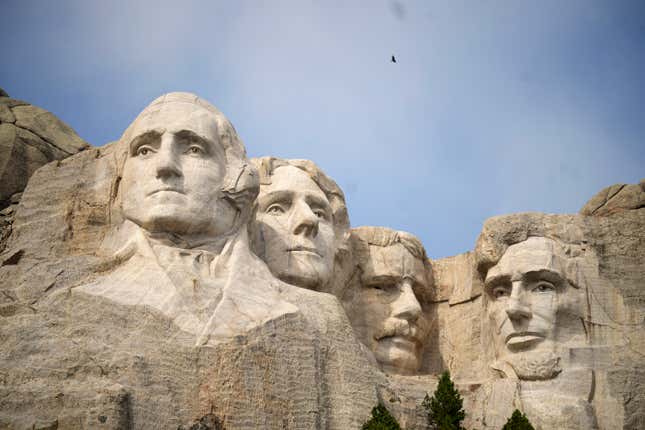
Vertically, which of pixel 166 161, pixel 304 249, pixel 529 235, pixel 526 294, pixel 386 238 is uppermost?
pixel 386 238

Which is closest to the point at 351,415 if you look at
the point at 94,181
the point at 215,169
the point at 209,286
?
the point at 209,286

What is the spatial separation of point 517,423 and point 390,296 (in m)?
3.08

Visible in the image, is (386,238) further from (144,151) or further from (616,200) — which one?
(144,151)

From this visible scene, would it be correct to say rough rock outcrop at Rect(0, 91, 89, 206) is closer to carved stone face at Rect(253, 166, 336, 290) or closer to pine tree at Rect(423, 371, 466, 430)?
carved stone face at Rect(253, 166, 336, 290)

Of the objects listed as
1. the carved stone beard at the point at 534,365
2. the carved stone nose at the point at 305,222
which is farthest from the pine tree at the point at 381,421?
the carved stone nose at the point at 305,222

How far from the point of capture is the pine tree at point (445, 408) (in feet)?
47.9

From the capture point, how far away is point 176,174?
14.6 meters

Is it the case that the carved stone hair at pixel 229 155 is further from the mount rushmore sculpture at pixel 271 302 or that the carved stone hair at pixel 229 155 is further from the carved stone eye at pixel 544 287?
the carved stone eye at pixel 544 287

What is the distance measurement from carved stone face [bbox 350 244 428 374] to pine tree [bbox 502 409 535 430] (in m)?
2.29

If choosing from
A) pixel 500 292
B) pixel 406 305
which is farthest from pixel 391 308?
pixel 500 292

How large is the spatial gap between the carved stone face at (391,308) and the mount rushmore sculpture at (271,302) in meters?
0.02

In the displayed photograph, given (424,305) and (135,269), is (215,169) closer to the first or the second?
(135,269)

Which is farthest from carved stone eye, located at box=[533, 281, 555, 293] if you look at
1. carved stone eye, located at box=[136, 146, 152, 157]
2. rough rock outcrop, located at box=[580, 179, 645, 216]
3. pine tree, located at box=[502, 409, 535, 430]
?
carved stone eye, located at box=[136, 146, 152, 157]

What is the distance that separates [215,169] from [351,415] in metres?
2.92
